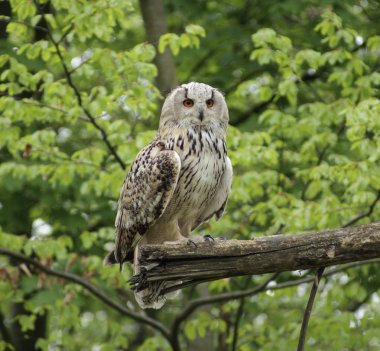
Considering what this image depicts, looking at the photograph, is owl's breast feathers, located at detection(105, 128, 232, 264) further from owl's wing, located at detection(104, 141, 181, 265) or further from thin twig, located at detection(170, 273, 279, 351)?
thin twig, located at detection(170, 273, 279, 351)

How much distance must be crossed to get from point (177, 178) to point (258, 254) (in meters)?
1.41

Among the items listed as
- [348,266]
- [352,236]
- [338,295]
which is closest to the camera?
[352,236]

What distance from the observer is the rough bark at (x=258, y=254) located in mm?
4137

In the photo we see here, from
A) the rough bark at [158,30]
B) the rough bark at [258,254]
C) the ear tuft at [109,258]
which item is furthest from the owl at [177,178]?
the rough bark at [158,30]

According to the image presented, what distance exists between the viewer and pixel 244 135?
8617 millimetres

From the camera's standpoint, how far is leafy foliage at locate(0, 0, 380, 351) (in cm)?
829

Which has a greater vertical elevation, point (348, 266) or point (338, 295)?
point (348, 266)

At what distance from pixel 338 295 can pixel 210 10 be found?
4398 millimetres

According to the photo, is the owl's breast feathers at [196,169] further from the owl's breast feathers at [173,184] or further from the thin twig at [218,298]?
the thin twig at [218,298]

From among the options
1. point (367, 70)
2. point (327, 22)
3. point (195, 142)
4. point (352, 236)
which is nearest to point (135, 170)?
point (195, 142)

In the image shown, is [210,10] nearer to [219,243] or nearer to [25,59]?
[25,59]

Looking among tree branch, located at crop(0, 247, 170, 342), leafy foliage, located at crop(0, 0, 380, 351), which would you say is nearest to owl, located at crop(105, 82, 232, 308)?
leafy foliage, located at crop(0, 0, 380, 351)

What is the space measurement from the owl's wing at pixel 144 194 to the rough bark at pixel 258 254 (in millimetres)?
1145

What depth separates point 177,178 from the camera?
5566 mm
